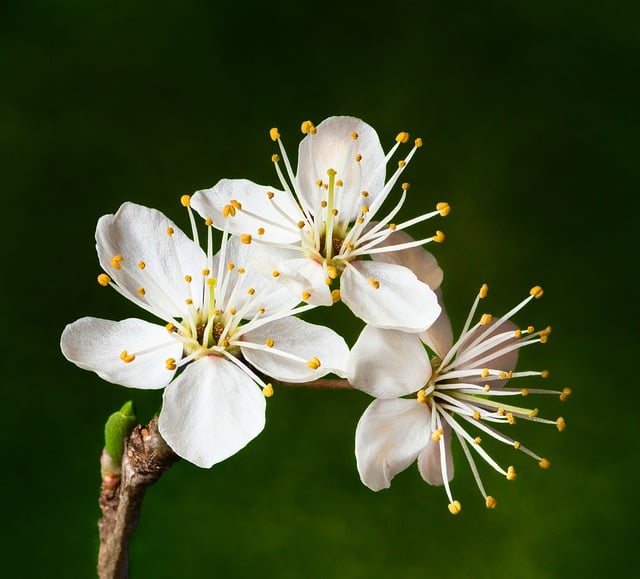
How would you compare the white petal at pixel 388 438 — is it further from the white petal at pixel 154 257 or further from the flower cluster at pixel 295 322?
the white petal at pixel 154 257

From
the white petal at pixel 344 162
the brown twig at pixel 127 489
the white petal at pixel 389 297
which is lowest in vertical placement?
the brown twig at pixel 127 489

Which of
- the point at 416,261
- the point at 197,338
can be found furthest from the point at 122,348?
the point at 416,261

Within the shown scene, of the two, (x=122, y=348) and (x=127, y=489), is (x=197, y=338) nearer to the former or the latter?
(x=122, y=348)

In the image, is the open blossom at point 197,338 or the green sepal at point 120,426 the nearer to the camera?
the open blossom at point 197,338

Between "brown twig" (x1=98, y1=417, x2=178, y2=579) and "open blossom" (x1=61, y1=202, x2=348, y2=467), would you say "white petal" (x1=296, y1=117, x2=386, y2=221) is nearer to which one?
"open blossom" (x1=61, y1=202, x2=348, y2=467)

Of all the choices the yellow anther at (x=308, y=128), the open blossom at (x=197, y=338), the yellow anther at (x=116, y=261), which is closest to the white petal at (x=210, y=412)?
the open blossom at (x=197, y=338)

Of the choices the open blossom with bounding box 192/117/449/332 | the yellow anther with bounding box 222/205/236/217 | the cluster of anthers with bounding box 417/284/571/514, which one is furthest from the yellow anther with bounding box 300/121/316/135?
the cluster of anthers with bounding box 417/284/571/514

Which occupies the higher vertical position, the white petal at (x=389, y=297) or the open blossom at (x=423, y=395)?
the white petal at (x=389, y=297)
